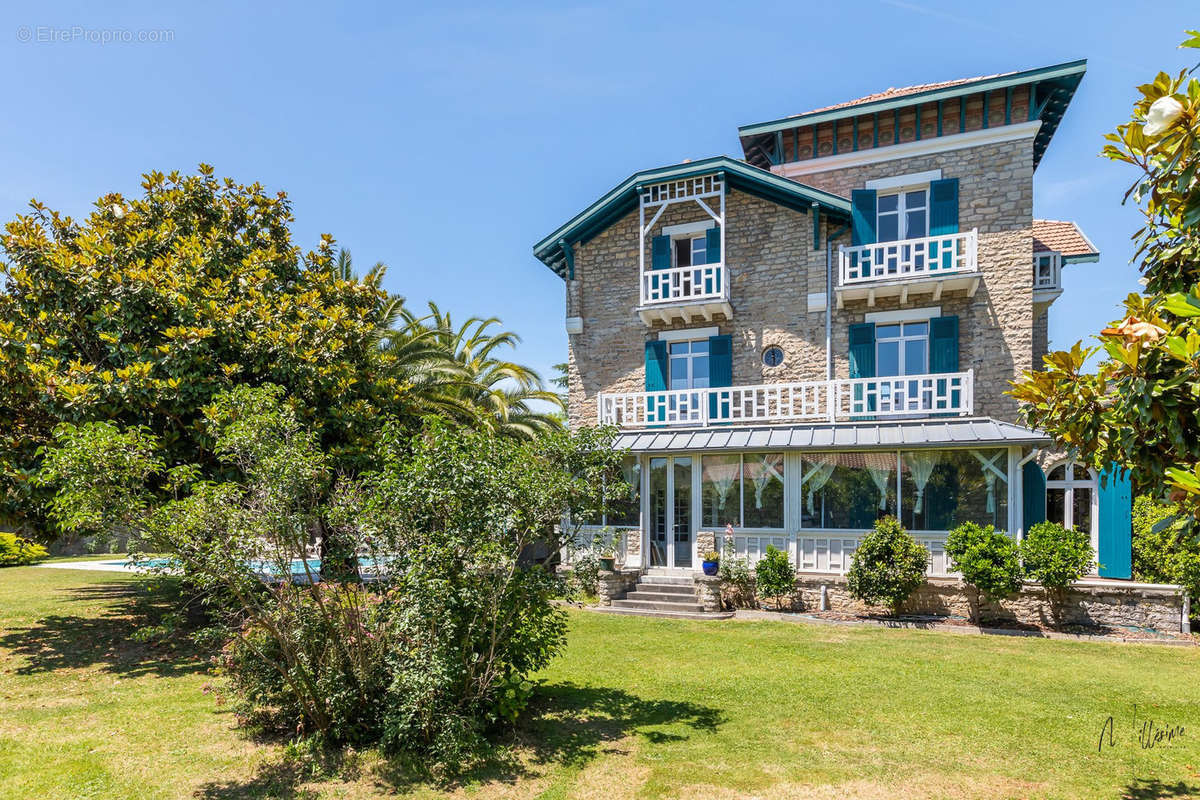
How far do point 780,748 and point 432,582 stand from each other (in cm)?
392

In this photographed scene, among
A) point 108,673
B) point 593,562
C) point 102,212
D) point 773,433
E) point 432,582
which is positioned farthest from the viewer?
point 773,433

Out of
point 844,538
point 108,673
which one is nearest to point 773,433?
point 844,538

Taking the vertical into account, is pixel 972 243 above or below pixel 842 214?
below

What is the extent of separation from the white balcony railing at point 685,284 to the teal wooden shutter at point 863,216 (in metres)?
3.44

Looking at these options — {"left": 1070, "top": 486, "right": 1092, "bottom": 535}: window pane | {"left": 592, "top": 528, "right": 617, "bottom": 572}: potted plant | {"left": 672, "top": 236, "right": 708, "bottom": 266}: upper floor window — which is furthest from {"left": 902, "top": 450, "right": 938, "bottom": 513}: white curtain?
{"left": 592, "top": 528, "right": 617, "bottom": 572}: potted plant

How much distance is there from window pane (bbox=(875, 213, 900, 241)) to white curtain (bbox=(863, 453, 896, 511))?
229 inches

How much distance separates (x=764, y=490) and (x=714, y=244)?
22.4ft

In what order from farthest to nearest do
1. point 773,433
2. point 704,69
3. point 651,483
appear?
point 651,483
point 773,433
point 704,69

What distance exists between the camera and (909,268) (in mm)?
15898

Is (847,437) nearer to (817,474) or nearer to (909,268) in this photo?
(817,474)

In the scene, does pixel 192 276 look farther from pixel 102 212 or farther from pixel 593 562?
pixel 593 562

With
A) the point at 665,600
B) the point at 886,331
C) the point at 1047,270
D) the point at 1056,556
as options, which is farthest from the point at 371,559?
the point at 1047,270

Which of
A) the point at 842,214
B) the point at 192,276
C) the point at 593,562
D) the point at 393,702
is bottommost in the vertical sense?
the point at 393,702

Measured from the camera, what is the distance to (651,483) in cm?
1694
